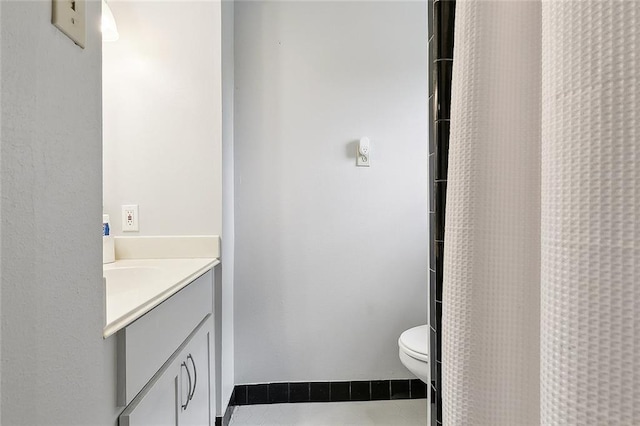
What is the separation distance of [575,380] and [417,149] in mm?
1698

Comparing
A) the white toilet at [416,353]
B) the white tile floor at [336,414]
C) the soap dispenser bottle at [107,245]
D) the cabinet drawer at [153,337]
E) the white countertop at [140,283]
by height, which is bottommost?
the white tile floor at [336,414]

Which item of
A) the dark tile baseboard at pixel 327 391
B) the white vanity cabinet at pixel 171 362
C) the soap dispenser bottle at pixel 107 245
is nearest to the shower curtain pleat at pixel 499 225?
the white vanity cabinet at pixel 171 362

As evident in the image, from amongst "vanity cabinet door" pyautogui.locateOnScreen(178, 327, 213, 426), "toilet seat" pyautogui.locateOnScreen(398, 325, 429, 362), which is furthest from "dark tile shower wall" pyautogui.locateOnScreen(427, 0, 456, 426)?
"vanity cabinet door" pyautogui.locateOnScreen(178, 327, 213, 426)

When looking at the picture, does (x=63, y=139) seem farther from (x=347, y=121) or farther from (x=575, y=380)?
(x=347, y=121)

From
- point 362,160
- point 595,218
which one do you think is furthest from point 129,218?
point 595,218

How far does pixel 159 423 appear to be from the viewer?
84 cm

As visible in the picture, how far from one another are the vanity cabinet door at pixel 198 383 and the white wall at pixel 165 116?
480 millimetres

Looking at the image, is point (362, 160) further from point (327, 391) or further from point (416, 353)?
point (327, 391)

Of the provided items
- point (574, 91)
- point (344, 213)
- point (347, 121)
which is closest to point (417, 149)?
point (347, 121)

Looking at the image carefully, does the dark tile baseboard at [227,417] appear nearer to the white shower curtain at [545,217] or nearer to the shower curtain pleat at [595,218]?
the white shower curtain at [545,217]

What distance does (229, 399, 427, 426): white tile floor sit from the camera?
5.49ft

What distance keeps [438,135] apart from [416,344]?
106 centimetres

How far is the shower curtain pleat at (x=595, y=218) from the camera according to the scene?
0.27 meters

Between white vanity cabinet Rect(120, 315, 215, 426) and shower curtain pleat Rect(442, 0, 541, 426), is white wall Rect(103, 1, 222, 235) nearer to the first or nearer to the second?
white vanity cabinet Rect(120, 315, 215, 426)
